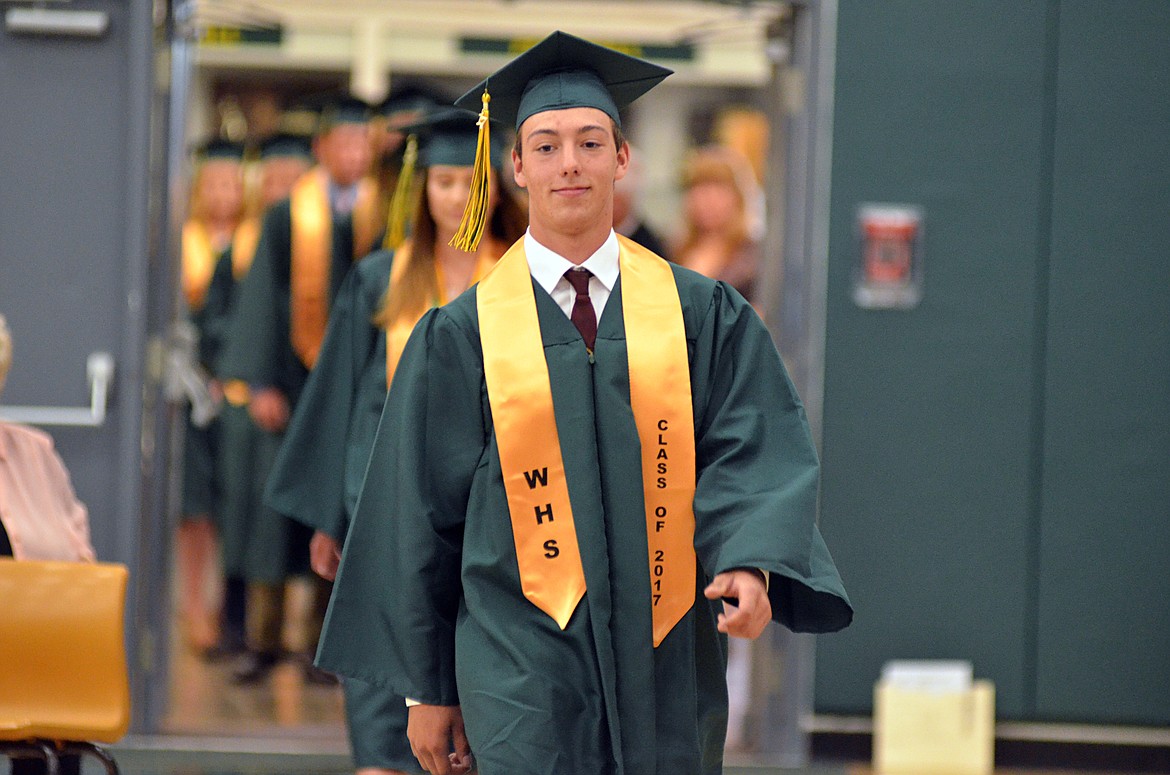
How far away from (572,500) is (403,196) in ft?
6.95

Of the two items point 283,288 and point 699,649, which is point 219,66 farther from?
point 699,649

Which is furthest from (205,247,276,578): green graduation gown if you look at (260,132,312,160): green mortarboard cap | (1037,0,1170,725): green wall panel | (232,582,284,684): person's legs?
(1037,0,1170,725): green wall panel

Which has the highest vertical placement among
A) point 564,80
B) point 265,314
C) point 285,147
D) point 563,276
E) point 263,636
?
point 285,147

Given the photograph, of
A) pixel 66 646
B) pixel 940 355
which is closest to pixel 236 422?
pixel 940 355

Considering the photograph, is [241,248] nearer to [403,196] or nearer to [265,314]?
[265,314]

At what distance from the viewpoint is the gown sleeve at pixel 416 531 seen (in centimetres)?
275

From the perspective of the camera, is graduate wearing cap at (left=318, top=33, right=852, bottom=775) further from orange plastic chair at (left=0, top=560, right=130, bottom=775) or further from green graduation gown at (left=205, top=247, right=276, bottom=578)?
green graduation gown at (left=205, top=247, right=276, bottom=578)

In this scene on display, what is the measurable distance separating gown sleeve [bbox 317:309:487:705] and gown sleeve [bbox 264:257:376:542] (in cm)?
140

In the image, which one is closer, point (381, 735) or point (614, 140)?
point (614, 140)

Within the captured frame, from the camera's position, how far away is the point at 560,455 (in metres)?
2.73

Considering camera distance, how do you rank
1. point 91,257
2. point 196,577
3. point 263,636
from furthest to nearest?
point 196,577, point 263,636, point 91,257

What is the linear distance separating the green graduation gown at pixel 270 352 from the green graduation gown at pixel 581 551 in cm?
363

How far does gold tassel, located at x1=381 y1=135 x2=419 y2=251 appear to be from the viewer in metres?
4.56

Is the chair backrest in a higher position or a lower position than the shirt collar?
lower
